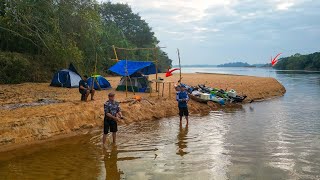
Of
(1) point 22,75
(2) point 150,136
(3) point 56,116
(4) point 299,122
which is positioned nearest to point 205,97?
(4) point 299,122

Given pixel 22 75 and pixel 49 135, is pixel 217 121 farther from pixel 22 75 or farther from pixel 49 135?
pixel 22 75

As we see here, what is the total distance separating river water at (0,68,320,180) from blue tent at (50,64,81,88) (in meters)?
Answer: 9.51

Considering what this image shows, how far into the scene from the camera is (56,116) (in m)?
12.2

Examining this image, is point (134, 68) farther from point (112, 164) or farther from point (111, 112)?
point (112, 164)

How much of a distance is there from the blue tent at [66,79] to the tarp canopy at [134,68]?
3.20 metres

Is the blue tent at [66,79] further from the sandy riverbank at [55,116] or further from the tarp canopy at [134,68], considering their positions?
the sandy riverbank at [55,116]

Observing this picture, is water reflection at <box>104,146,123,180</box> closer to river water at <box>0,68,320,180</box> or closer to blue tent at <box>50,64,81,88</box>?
river water at <box>0,68,320,180</box>

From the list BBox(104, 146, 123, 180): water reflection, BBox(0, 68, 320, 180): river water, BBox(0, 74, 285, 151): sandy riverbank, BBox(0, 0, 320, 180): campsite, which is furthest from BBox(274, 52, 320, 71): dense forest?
BBox(104, 146, 123, 180): water reflection

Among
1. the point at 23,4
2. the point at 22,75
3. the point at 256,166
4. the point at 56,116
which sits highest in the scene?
the point at 23,4

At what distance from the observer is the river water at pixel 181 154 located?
25.6ft

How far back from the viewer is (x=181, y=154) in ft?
30.8

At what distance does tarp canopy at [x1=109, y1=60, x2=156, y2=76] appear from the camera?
20.2 m

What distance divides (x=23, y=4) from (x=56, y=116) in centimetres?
719

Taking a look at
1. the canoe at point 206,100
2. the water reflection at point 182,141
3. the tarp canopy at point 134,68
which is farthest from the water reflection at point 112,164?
the tarp canopy at point 134,68
